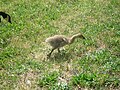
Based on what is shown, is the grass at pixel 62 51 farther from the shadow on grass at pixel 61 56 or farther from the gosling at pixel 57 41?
the gosling at pixel 57 41

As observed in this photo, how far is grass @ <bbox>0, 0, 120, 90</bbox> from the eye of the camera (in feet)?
22.0

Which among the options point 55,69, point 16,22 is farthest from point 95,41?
point 16,22

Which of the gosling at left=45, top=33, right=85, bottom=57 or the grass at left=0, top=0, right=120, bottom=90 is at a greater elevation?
the gosling at left=45, top=33, right=85, bottom=57

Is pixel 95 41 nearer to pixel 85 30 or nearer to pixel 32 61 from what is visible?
pixel 85 30

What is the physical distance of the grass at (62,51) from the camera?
264 inches

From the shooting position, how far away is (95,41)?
861 centimetres

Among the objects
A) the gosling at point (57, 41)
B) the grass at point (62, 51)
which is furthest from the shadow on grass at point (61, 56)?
the gosling at point (57, 41)

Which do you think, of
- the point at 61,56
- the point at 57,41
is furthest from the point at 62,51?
the point at 57,41

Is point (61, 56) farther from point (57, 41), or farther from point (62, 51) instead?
point (57, 41)

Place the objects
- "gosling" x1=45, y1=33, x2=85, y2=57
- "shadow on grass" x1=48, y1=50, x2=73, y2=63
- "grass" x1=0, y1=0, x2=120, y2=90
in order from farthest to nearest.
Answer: "gosling" x1=45, y1=33, x2=85, y2=57
"shadow on grass" x1=48, y1=50, x2=73, y2=63
"grass" x1=0, y1=0, x2=120, y2=90

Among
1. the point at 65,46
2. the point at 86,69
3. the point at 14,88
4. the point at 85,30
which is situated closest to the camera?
the point at 14,88

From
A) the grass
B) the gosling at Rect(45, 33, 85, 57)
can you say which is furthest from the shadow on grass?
the gosling at Rect(45, 33, 85, 57)

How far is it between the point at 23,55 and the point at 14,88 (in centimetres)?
146

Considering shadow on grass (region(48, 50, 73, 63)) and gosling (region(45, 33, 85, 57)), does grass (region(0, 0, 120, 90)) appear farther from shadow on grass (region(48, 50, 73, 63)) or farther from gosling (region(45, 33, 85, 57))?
gosling (region(45, 33, 85, 57))
